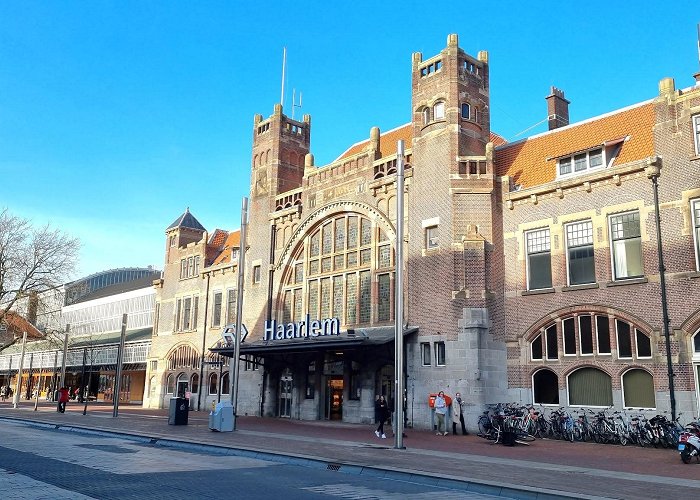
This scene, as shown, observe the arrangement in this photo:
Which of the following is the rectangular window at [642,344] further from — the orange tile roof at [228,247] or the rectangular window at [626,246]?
the orange tile roof at [228,247]

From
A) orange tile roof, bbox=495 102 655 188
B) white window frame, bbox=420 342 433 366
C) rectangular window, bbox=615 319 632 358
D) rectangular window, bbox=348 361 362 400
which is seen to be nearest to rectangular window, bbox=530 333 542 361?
rectangular window, bbox=615 319 632 358

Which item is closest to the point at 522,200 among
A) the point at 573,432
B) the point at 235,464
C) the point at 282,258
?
the point at 573,432

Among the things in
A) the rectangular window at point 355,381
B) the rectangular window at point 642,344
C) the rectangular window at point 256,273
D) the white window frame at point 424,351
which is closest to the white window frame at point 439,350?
the white window frame at point 424,351

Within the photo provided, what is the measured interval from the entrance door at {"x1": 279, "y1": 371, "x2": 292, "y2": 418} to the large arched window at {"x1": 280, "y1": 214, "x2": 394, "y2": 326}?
3.39 metres

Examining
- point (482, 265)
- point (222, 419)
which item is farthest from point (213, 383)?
point (482, 265)

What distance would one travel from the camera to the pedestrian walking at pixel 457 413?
26.0 meters

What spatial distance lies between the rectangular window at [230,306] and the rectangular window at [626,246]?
25.7 metres

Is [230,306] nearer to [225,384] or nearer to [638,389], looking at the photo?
[225,384]

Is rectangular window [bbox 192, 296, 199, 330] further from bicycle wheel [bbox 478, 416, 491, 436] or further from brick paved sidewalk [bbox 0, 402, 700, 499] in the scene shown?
bicycle wheel [bbox 478, 416, 491, 436]

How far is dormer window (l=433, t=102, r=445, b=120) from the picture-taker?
30.8 meters

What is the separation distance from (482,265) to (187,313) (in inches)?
1061

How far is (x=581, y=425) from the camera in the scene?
77.0 ft

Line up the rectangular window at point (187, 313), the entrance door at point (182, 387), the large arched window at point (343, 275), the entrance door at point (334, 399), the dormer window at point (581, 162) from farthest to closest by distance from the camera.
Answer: the rectangular window at point (187, 313), the entrance door at point (182, 387), the entrance door at point (334, 399), the large arched window at point (343, 275), the dormer window at point (581, 162)

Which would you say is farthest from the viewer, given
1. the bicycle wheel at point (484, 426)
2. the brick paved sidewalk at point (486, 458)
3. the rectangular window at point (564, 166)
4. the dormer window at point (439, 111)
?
the dormer window at point (439, 111)
